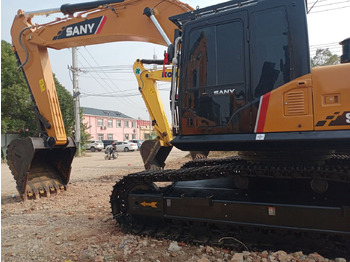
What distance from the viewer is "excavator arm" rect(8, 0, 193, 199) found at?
540cm

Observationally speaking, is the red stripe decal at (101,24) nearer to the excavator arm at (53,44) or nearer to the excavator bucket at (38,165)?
the excavator arm at (53,44)

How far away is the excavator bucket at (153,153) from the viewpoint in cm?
927

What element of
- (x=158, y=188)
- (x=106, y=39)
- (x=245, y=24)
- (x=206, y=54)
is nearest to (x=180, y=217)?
(x=158, y=188)

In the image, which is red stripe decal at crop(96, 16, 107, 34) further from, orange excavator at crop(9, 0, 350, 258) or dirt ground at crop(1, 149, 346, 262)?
dirt ground at crop(1, 149, 346, 262)

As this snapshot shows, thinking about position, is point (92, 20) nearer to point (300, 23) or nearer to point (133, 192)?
point (133, 192)

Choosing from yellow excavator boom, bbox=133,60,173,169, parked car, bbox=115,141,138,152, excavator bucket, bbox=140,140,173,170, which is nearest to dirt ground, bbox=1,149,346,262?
excavator bucket, bbox=140,140,173,170

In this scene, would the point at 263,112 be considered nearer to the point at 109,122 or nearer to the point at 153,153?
the point at 153,153

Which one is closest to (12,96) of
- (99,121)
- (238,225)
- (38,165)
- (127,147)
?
(127,147)

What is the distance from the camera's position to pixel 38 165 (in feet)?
22.3

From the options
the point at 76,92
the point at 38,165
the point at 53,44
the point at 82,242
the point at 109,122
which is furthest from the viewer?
the point at 109,122

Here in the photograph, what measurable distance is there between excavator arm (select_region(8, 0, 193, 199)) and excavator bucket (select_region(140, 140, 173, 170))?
284 centimetres

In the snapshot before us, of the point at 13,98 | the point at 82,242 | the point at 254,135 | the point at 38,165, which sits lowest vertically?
the point at 82,242

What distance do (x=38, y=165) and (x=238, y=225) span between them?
5.41m

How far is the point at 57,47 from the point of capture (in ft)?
21.3
